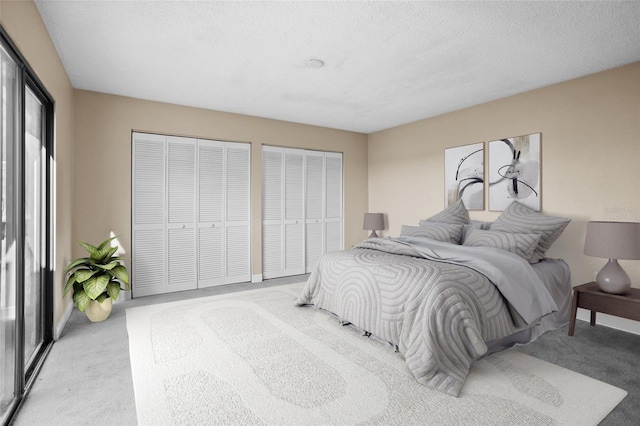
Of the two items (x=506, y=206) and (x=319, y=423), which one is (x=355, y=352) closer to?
(x=319, y=423)

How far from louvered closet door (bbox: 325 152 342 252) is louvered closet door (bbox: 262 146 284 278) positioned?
0.88 metres

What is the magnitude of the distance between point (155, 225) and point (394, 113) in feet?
11.6

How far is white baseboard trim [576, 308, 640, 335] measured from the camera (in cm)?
308

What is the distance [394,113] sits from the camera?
4.80 meters

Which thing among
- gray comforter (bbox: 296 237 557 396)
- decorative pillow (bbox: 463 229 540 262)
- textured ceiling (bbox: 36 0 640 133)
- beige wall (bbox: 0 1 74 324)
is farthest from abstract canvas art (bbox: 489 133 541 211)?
beige wall (bbox: 0 1 74 324)

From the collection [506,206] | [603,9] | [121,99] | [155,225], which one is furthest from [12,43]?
[506,206]

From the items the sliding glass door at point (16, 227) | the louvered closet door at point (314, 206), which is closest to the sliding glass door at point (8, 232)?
the sliding glass door at point (16, 227)

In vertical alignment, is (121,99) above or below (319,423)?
above

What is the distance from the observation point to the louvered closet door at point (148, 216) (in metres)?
4.21

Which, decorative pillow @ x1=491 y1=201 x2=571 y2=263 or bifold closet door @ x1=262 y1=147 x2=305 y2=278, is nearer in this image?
decorative pillow @ x1=491 y1=201 x2=571 y2=263

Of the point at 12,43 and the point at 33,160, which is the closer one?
the point at 12,43

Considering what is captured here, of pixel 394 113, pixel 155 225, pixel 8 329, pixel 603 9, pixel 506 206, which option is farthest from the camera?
pixel 394 113

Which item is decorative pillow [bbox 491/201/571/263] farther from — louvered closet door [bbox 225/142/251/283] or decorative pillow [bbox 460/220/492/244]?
louvered closet door [bbox 225/142/251/283]

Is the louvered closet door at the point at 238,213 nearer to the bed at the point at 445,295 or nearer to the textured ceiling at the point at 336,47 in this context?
the textured ceiling at the point at 336,47
